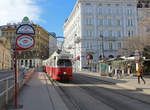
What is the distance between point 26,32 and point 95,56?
163 ft

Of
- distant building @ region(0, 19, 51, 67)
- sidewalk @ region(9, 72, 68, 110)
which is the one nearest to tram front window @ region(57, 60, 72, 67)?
sidewalk @ region(9, 72, 68, 110)

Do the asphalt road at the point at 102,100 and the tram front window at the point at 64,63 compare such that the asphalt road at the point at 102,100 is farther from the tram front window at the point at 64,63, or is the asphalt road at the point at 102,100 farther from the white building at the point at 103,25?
the white building at the point at 103,25

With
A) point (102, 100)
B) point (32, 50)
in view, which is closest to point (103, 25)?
point (32, 50)

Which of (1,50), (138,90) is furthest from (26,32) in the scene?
(1,50)

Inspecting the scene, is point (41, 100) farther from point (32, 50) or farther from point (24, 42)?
point (32, 50)

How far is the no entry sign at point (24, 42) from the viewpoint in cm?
712

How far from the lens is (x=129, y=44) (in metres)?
38.6

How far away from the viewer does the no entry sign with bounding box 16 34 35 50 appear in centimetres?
712

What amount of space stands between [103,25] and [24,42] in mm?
53613

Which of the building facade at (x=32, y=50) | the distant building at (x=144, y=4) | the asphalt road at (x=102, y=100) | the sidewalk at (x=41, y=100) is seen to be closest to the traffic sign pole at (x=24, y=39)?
the sidewalk at (x=41, y=100)

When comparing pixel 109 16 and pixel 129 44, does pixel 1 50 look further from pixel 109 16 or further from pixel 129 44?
pixel 129 44

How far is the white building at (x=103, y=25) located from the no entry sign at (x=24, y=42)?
47968 millimetres

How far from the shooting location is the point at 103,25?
5866cm

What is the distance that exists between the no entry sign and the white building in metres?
48.0
